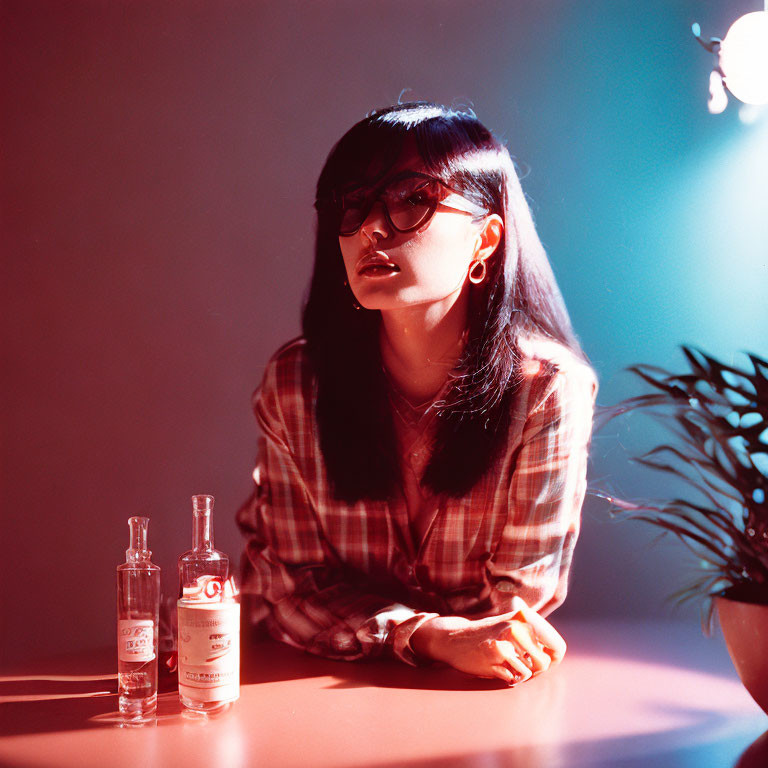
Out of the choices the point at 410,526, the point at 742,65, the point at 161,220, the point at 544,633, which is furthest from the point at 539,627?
Result: the point at 742,65

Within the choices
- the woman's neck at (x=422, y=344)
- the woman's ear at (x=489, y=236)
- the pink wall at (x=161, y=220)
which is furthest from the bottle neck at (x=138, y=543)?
the woman's ear at (x=489, y=236)

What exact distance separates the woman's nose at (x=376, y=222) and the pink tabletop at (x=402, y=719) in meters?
0.64

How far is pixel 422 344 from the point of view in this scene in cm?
147

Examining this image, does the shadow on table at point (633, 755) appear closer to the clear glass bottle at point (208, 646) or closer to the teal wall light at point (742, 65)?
the clear glass bottle at point (208, 646)

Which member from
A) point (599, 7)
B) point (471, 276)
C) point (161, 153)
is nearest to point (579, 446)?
point (471, 276)

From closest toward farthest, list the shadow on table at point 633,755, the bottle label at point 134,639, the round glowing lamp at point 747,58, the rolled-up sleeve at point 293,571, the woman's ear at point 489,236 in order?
the shadow on table at point 633,755
the bottle label at point 134,639
the rolled-up sleeve at point 293,571
the woman's ear at point 489,236
the round glowing lamp at point 747,58

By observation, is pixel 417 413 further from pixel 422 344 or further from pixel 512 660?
pixel 512 660

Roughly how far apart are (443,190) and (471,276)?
0.52ft

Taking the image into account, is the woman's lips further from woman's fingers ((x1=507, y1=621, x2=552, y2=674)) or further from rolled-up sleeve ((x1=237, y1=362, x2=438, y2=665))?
woman's fingers ((x1=507, y1=621, x2=552, y2=674))

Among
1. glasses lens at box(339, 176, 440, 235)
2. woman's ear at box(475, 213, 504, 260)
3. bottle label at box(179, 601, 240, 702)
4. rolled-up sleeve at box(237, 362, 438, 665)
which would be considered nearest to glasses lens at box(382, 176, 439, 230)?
glasses lens at box(339, 176, 440, 235)

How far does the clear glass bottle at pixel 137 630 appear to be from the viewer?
3.48 feet

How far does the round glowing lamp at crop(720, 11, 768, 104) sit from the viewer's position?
1533 mm

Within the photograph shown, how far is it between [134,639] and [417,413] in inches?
24.4

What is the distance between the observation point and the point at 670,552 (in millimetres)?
1610
